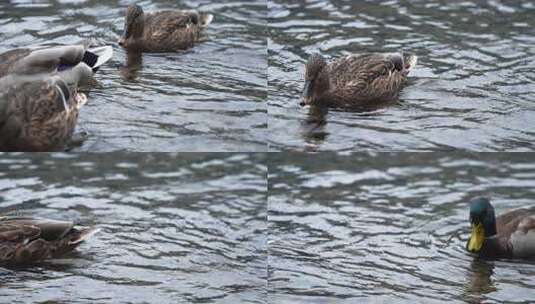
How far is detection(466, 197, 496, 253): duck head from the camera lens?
28.6 ft

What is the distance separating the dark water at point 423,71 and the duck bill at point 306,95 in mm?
93

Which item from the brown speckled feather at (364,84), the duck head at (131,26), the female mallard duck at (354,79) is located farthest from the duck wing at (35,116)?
the brown speckled feather at (364,84)

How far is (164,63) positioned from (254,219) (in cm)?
193

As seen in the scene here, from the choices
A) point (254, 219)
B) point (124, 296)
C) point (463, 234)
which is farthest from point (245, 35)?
point (124, 296)

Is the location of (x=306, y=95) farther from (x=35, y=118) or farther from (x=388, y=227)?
(x=35, y=118)

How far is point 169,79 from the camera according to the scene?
968 centimetres

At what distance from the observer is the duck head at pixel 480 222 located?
873cm

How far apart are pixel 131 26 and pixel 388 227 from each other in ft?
10.7

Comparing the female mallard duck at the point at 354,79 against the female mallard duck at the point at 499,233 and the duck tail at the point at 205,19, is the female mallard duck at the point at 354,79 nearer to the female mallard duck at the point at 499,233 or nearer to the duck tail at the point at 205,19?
the female mallard duck at the point at 499,233

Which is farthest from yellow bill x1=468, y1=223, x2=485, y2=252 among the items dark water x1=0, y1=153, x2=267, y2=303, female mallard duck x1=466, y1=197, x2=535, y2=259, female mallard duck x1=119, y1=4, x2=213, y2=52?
female mallard duck x1=119, y1=4, x2=213, y2=52

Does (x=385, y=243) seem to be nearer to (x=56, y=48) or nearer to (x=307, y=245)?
(x=307, y=245)

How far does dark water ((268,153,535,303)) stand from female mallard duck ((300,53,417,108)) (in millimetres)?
527

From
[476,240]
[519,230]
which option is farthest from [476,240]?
[519,230]

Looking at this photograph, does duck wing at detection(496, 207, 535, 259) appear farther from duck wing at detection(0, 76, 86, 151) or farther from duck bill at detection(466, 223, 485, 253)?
duck wing at detection(0, 76, 86, 151)
